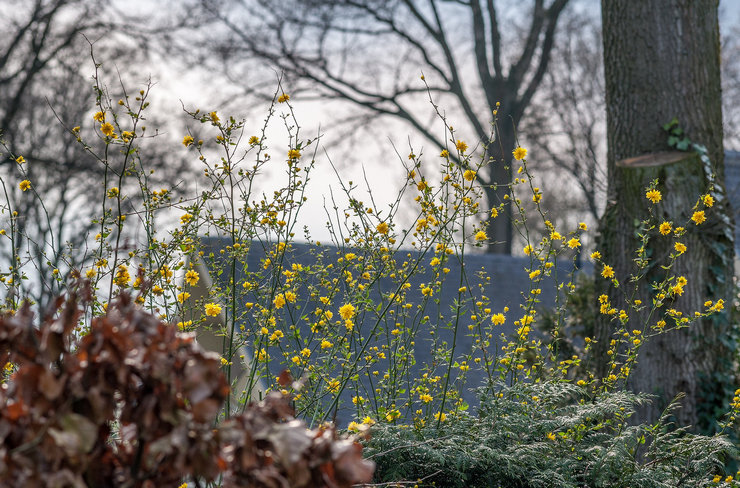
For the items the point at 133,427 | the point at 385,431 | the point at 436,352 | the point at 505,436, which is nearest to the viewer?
the point at 133,427

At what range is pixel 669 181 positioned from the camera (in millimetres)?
5867

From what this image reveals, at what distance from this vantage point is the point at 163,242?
384cm

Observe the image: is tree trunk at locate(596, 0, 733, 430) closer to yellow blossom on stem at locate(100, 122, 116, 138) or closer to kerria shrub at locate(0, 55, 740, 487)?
kerria shrub at locate(0, 55, 740, 487)

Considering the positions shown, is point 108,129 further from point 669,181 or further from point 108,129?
point 669,181

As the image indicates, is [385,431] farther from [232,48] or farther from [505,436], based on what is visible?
[232,48]

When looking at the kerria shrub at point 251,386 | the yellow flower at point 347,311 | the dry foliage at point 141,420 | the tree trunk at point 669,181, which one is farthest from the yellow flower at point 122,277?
the tree trunk at point 669,181

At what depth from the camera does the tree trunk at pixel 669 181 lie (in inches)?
229

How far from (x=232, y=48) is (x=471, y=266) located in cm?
744

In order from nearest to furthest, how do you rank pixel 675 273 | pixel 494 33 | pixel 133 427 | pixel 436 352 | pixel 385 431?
pixel 133 427
pixel 385 431
pixel 436 352
pixel 675 273
pixel 494 33

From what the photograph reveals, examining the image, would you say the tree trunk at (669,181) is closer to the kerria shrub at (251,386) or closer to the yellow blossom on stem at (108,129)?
the kerria shrub at (251,386)

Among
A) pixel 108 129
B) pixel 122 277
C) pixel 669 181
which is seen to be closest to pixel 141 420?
pixel 122 277

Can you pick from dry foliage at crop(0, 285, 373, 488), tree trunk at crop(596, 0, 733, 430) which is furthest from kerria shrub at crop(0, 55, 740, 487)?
tree trunk at crop(596, 0, 733, 430)

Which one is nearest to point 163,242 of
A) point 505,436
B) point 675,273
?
point 505,436

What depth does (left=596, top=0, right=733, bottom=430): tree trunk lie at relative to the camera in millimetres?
5809
